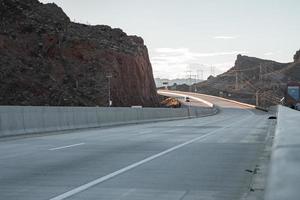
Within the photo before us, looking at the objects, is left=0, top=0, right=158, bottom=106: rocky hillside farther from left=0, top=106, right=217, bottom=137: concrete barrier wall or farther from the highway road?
the highway road

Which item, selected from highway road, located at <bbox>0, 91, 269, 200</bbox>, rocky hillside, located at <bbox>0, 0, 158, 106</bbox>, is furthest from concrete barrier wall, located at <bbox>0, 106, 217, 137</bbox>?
rocky hillside, located at <bbox>0, 0, 158, 106</bbox>

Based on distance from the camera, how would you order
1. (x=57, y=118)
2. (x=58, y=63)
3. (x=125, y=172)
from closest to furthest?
(x=125, y=172) → (x=57, y=118) → (x=58, y=63)

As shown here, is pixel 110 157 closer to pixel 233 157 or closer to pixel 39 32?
pixel 233 157

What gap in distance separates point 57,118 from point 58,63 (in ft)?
123

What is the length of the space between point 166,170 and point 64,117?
18.3 metres

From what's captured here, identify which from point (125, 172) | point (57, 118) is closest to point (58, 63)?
point (57, 118)

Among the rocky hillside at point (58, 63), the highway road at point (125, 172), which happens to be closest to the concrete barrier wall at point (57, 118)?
the highway road at point (125, 172)

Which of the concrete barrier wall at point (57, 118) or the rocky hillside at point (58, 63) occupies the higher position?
the rocky hillside at point (58, 63)

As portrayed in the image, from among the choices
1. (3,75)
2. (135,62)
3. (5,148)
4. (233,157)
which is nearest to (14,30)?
(3,75)

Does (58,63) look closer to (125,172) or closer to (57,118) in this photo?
(57,118)

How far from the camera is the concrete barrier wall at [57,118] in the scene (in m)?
24.1

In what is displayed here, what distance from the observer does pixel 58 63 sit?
216ft

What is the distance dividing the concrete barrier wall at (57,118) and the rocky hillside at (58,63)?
16202mm

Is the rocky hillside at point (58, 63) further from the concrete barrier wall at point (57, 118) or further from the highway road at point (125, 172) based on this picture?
the highway road at point (125, 172)
